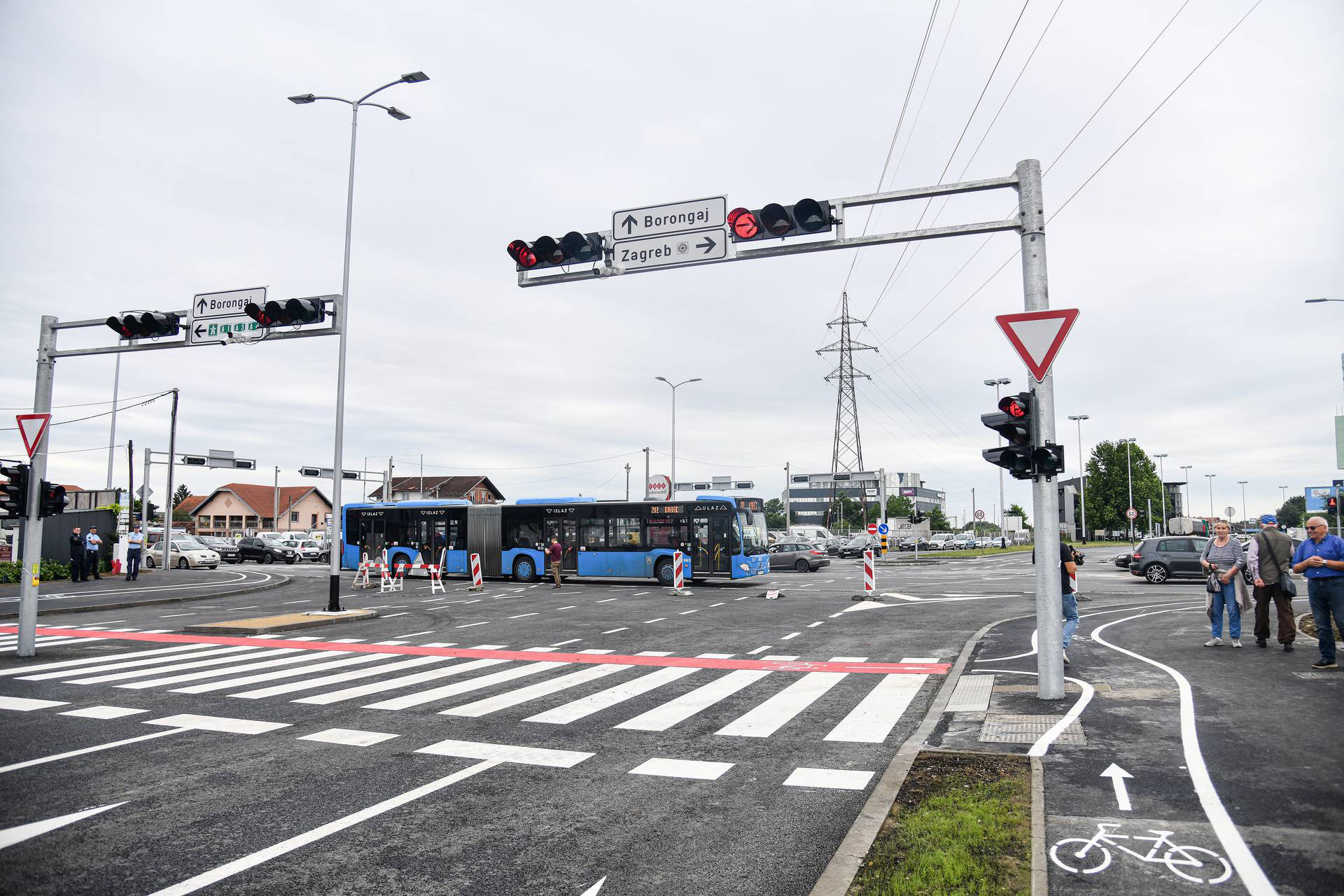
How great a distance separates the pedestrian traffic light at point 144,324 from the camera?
14641 mm

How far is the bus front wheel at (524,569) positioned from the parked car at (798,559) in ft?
37.7

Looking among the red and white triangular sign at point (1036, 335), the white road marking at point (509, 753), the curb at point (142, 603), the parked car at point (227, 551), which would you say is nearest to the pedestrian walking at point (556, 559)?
the curb at point (142, 603)

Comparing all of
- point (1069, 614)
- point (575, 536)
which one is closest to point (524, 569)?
point (575, 536)

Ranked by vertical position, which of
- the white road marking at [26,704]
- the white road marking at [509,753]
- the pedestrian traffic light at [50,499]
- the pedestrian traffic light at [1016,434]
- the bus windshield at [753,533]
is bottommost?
the white road marking at [26,704]

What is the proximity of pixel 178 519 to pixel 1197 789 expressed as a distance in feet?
422

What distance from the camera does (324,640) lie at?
1467cm

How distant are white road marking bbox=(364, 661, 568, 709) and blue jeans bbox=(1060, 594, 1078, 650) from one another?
6591 mm

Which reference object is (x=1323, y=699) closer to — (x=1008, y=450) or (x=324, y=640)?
(x=1008, y=450)

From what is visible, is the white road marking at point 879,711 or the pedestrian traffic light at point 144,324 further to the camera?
the pedestrian traffic light at point 144,324

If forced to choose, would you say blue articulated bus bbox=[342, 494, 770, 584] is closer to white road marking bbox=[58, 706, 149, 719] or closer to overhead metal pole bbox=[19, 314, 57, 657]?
overhead metal pole bbox=[19, 314, 57, 657]

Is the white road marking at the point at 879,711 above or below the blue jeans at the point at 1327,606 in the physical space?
below

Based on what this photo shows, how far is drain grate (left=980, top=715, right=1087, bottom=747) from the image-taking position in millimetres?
6721

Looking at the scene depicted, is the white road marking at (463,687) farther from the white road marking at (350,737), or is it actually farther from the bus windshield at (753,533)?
the bus windshield at (753,533)

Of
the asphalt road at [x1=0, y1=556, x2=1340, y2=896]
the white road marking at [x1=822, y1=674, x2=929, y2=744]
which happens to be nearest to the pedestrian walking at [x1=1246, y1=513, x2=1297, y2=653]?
the asphalt road at [x1=0, y1=556, x2=1340, y2=896]
